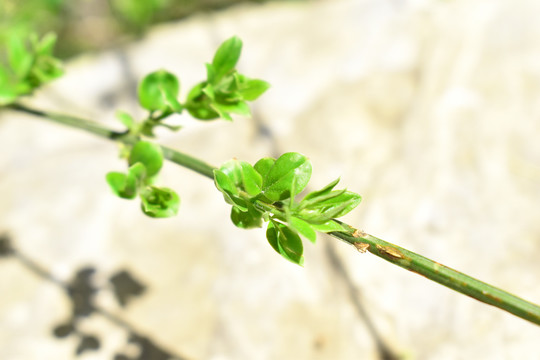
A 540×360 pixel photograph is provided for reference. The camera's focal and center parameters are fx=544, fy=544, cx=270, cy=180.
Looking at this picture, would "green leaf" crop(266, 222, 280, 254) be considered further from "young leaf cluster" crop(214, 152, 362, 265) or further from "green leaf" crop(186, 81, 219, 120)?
"green leaf" crop(186, 81, 219, 120)

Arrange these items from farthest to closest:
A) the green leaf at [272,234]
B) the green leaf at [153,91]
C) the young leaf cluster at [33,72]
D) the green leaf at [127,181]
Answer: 1. the young leaf cluster at [33,72]
2. the green leaf at [153,91]
3. the green leaf at [127,181]
4. the green leaf at [272,234]

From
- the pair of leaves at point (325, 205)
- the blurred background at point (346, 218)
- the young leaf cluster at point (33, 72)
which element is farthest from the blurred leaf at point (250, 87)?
the blurred background at point (346, 218)

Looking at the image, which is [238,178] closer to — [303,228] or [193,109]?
[303,228]

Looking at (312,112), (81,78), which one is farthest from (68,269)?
(81,78)

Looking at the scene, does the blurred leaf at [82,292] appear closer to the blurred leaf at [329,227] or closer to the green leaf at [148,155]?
the green leaf at [148,155]

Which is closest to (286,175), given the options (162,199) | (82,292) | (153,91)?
(162,199)

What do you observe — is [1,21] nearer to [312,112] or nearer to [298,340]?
[312,112]

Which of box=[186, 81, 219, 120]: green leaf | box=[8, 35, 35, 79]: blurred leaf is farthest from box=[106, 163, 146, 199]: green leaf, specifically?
box=[8, 35, 35, 79]: blurred leaf
